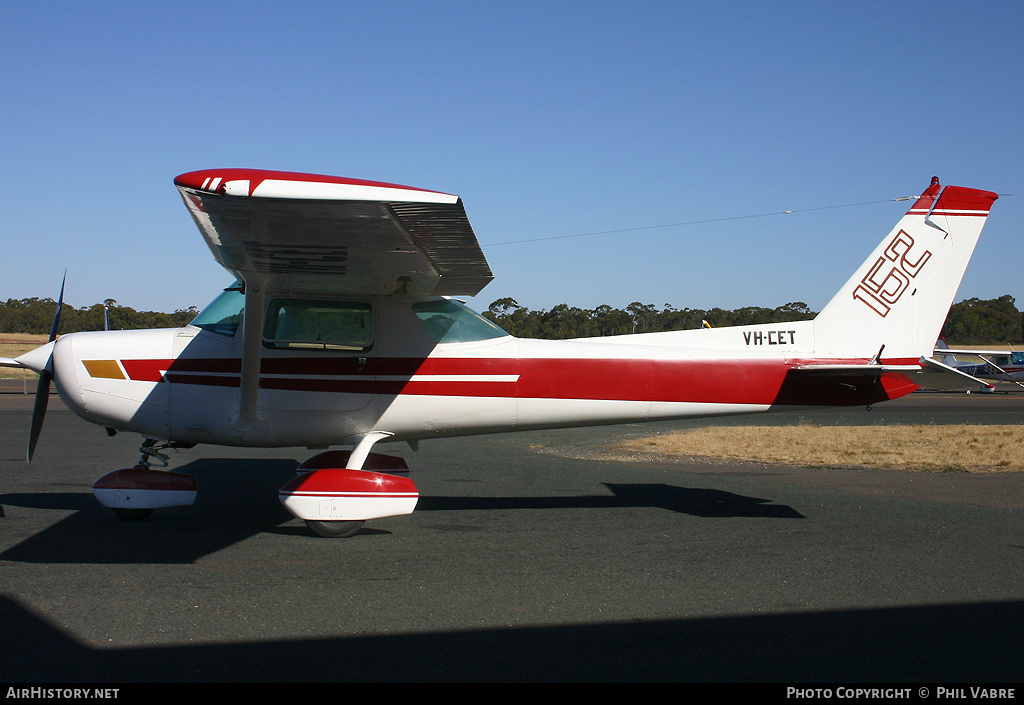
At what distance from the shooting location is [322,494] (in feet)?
18.2

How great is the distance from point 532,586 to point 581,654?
1.11 meters

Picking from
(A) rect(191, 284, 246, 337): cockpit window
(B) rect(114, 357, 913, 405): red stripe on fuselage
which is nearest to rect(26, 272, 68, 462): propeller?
(B) rect(114, 357, 913, 405): red stripe on fuselage

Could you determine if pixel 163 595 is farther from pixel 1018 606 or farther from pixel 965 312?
pixel 965 312

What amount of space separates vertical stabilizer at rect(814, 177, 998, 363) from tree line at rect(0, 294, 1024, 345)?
10.8 meters

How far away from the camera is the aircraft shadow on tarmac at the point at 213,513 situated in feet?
17.2

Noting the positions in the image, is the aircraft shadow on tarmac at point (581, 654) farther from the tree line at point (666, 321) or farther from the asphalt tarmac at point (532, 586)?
the tree line at point (666, 321)

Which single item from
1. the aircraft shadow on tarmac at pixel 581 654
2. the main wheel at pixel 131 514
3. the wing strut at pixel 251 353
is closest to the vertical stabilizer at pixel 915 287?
the aircraft shadow on tarmac at pixel 581 654

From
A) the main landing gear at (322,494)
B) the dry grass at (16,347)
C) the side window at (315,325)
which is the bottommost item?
the dry grass at (16,347)

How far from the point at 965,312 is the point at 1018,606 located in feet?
254

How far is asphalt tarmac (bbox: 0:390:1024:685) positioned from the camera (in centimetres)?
336

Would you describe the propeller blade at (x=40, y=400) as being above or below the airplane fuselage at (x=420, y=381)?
below

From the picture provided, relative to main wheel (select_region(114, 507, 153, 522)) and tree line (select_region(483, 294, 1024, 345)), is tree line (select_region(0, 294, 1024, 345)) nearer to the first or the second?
tree line (select_region(483, 294, 1024, 345))

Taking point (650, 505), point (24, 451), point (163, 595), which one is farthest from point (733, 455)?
point (24, 451)

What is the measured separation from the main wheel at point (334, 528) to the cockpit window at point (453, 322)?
1723 mm
